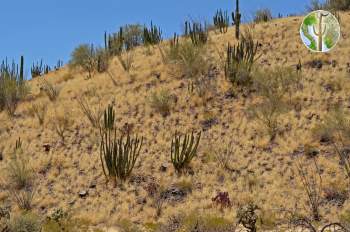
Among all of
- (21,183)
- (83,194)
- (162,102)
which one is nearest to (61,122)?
(21,183)

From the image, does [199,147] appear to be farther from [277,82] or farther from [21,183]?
[21,183]

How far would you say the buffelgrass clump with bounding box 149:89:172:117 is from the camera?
1773 centimetres

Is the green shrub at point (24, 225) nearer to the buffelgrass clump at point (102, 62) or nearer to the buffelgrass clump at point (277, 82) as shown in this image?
the buffelgrass clump at point (277, 82)

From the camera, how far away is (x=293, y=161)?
13.9m

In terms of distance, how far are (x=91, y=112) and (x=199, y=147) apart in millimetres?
5728

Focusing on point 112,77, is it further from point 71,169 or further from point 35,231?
point 35,231

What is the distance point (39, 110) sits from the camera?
20.7 meters

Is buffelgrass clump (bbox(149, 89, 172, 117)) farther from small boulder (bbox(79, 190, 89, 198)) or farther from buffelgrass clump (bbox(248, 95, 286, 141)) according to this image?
small boulder (bbox(79, 190, 89, 198))

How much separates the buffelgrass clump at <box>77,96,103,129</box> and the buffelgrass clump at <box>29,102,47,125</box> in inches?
64.1

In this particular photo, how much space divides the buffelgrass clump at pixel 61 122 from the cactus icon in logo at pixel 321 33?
419 inches

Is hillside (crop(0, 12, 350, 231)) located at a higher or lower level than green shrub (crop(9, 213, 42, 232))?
higher

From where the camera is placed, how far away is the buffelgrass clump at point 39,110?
19.7m

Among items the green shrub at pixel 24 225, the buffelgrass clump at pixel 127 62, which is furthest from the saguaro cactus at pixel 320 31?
the green shrub at pixel 24 225

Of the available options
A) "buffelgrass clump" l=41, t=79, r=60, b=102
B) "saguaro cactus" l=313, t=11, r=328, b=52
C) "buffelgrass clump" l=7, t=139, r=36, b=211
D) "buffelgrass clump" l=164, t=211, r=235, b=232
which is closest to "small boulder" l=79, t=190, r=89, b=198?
"buffelgrass clump" l=7, t=139, r=36, b=211
